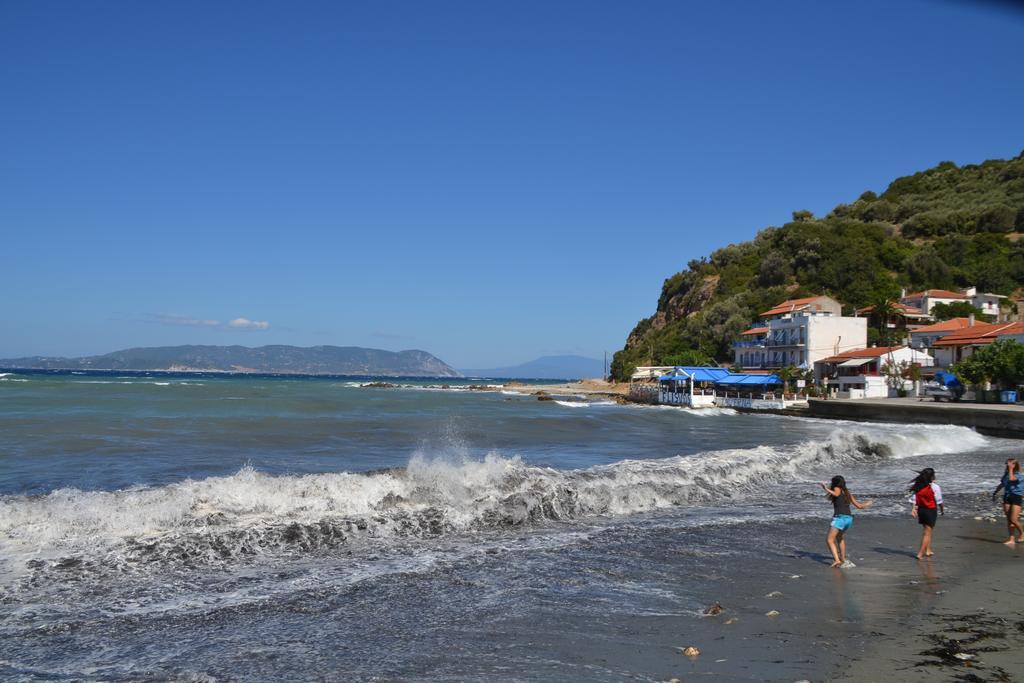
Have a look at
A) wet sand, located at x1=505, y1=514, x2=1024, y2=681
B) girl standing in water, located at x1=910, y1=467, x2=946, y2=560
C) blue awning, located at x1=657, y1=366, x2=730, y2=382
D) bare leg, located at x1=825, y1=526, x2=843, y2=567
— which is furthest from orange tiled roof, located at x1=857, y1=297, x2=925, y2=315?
bare leg, located at x1=825, y1=526, x2=843, y2=567

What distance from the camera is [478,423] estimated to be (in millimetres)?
41969

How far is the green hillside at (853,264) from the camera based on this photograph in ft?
322

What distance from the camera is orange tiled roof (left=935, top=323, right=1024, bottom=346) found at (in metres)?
56.7

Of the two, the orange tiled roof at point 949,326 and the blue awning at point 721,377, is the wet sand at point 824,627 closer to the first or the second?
the blue awning at point 721,377

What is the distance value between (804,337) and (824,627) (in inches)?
2860

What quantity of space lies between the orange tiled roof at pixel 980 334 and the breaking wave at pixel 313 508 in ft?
155

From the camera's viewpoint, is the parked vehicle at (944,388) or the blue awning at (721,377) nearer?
the parked vehicle at (944,388)

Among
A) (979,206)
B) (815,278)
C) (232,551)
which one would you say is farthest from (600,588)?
(979,206)

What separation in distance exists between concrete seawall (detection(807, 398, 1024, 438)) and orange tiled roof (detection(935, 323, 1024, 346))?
1360 cm

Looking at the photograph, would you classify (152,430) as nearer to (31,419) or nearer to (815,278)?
(31,419)

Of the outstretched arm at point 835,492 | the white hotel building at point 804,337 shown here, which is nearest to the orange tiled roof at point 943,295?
the white hotel building at point 804,337

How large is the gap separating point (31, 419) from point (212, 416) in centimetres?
835

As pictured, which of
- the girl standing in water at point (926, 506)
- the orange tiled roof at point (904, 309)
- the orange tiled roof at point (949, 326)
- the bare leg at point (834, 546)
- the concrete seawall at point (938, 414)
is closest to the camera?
the bare leg at point (834, 546)

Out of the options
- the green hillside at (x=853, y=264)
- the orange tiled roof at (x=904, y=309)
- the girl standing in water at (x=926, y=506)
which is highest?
the green hillside at (x=853, y=264)
